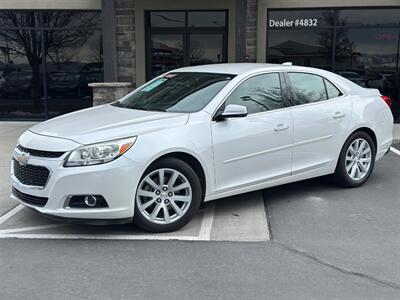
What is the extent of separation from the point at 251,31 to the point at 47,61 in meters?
5.32

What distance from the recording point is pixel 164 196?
475cm

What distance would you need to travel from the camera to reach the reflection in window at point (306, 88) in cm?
584

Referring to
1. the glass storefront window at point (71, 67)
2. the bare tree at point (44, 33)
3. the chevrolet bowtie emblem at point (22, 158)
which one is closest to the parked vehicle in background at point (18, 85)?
the bare tree at point (44, 33)

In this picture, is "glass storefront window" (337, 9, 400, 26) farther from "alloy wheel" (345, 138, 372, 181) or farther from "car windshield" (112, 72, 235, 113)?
"car windshield" (112, 72, 235, 113)

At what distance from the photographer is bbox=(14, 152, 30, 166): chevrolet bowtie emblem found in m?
4.68

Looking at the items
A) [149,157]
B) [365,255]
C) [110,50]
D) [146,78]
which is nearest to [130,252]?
[149,157]

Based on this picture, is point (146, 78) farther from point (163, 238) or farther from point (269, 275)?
point (269, 275)

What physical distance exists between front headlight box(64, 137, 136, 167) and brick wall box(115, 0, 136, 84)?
819cm

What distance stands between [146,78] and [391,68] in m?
6.14

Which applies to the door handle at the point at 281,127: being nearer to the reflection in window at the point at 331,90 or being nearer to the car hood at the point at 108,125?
the reflection in window at the point at 331,90

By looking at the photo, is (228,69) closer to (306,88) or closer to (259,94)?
(259,94)

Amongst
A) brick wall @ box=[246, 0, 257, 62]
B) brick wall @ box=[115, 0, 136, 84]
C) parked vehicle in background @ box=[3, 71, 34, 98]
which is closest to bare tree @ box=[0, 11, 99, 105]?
parked vehicle in background @ box=[3, 71, 34, 98]

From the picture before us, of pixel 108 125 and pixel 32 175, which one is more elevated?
pixel 108 125

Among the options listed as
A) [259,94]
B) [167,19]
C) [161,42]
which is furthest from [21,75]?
[259,94]
